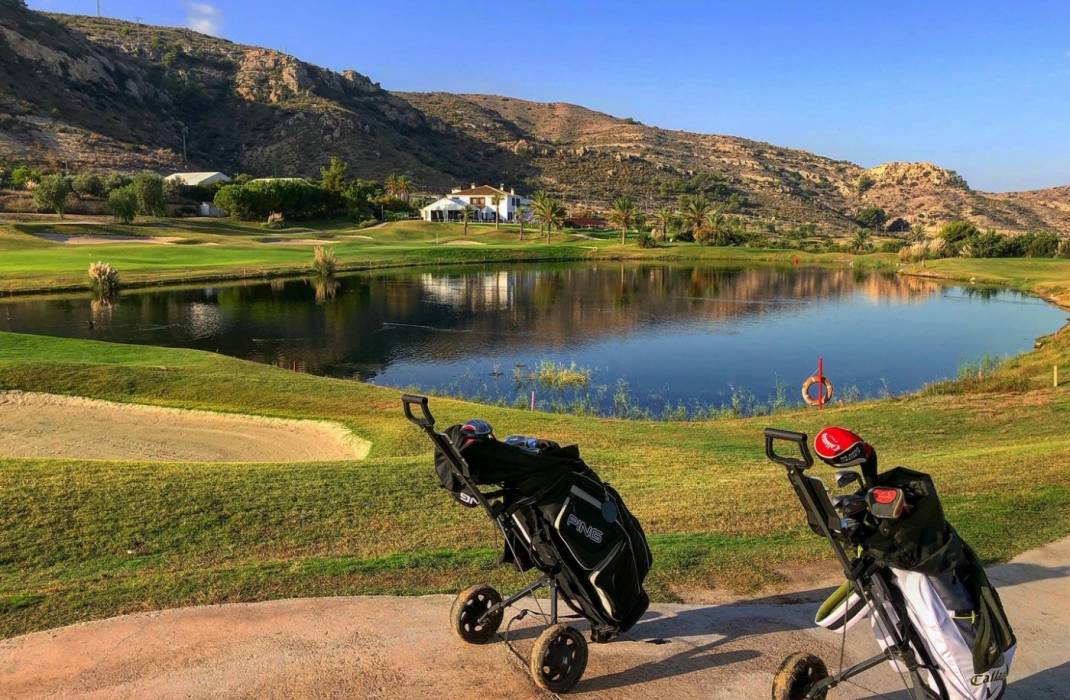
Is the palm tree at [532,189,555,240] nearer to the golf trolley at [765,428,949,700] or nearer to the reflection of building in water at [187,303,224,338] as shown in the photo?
the reflection of building in water at [187,303,224,338]

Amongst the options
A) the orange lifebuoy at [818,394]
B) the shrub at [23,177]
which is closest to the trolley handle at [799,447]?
the orange lifebuoy at [818,394]

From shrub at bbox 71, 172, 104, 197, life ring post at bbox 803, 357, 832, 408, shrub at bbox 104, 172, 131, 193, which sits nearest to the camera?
life ring post at bbox 803, 357, 832, 408

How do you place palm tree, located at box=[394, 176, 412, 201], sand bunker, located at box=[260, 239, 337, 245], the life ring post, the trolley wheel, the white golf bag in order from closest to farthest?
the white golf bag < the trolley wheel < the life ring post < sand bunker, located at box=[260, 239, 337, 245] < palm tree, located at box=[394, 176, 412, 201]

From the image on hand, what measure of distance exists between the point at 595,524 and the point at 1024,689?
2.81 m

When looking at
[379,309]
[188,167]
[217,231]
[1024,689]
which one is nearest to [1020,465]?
[1024,689]

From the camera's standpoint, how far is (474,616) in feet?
16.8

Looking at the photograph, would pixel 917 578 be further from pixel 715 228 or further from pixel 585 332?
pixel 715 228

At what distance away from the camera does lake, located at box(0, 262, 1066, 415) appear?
26984 millimetres

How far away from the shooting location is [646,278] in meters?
66.1

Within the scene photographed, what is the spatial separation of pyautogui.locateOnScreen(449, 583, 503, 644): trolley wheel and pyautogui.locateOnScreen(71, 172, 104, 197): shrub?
92330 millimetres

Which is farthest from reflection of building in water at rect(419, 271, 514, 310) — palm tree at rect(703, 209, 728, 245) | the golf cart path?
palm tree at rect(703, 209, 728, 245)

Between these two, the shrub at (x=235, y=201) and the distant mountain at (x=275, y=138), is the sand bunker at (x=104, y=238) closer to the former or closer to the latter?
the shrub at (x=235, y=201)

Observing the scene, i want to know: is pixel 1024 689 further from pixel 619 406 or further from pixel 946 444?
pixel 619 406

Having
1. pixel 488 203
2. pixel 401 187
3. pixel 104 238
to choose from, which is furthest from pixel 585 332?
pixel 488 203
